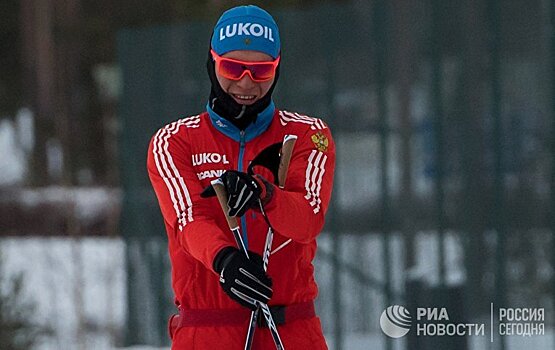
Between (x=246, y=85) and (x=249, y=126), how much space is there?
12 centimetres

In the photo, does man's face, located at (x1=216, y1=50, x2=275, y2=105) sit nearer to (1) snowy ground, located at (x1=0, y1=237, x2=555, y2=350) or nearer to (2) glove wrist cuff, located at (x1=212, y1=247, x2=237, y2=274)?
(2) glove wrist cuff, located at (x1=212, y1=247, x2=237, y2=274)

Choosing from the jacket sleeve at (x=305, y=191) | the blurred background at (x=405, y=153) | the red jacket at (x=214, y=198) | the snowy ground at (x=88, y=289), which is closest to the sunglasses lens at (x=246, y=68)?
the red jacket at (x=214, y=198)

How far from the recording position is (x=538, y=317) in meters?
5.43

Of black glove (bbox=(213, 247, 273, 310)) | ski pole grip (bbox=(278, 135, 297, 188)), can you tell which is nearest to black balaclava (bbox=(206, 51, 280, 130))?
ski pole grip (bbox=(278, 135, 297, 188))

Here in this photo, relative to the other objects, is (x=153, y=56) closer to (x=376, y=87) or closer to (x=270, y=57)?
(x=376, y=87)

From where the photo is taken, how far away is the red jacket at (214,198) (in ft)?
11.3

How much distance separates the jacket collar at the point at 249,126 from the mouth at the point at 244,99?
4cm

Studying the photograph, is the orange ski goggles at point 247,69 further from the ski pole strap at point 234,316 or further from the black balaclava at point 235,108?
the ski pole strap at point 234,316

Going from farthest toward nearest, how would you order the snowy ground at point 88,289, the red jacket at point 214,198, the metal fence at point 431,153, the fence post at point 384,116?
the snowy ground at point 88,289 < the fence post at point 384,116 < the metal fence at point 431,153 < the red jacket at point 214,198

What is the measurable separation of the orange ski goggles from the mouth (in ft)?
0.17

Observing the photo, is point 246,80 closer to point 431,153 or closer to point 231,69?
point 231,69

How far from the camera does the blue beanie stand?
3537mm

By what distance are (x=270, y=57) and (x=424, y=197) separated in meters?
2.35

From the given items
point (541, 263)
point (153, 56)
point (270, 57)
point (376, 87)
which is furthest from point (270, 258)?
point (153, 56)
